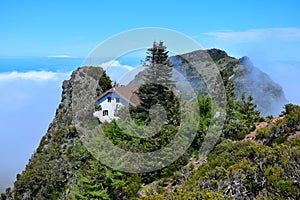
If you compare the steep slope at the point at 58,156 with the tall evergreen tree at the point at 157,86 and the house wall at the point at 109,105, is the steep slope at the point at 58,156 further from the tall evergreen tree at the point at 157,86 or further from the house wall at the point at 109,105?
the tall evergreen tree at the point at 157,86

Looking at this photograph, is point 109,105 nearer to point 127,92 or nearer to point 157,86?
point 127,92

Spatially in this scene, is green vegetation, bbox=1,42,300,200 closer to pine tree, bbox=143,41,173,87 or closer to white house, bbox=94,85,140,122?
pine tree, bbox=143,41,173,87

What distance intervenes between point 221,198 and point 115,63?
13840 mm

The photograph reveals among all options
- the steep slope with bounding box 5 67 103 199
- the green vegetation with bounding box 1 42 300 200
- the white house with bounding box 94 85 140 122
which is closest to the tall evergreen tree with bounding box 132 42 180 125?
the green vegetation with bounding box 1 42 300 200

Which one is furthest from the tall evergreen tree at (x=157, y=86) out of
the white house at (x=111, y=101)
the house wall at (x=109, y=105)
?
the house wall at (x=109, y=105)

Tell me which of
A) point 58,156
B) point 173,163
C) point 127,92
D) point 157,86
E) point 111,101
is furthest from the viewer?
point 127,92

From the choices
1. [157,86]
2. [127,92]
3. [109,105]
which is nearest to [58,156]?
[109,105]

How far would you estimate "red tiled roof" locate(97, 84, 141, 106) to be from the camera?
3052cm

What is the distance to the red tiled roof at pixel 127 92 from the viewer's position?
30525 mm

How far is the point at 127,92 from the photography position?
32.2m

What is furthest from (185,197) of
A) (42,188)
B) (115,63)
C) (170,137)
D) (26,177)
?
(26,177)

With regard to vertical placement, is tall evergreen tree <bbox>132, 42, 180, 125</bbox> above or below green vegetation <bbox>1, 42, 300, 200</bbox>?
above

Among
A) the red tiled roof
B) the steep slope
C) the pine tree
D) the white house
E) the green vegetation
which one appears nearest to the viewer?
the green vegetation

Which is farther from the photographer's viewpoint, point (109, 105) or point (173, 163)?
point (109, 105)
